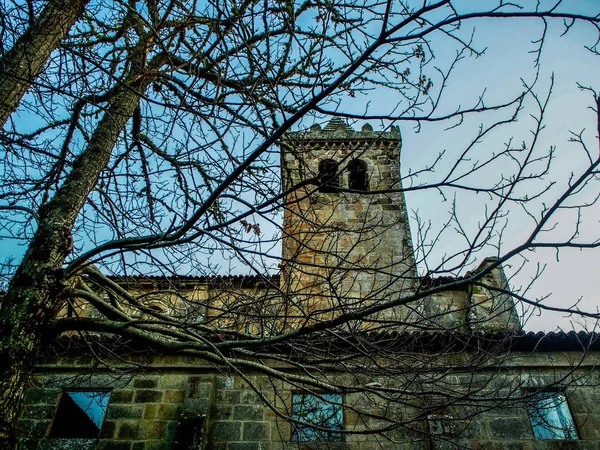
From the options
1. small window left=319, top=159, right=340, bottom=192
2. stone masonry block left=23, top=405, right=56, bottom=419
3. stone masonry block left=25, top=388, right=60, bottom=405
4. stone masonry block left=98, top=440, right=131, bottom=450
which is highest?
small window left=319, top=159, right=340, bottom=192

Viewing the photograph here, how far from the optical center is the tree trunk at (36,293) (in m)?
2.91

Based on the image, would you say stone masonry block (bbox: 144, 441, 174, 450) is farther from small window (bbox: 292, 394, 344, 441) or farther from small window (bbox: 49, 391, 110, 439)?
small window (bbox: 292, 394, 344, 441)

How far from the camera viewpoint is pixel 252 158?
2.43 metres

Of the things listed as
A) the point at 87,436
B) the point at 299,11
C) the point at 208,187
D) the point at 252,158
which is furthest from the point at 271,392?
the point at 299,11

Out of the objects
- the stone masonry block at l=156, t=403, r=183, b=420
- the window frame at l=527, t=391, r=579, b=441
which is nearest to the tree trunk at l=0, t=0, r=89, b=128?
the stone masonry block at l=156, t=403, r=183, b=420

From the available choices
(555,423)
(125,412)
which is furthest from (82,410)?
(555,423)

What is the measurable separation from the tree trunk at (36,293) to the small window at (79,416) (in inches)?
155

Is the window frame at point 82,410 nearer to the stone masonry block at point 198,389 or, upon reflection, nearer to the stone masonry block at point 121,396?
the stone masonry block at point 121,396

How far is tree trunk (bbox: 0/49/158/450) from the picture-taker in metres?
2.91

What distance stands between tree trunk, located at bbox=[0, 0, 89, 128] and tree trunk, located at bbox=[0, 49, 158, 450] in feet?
2.62

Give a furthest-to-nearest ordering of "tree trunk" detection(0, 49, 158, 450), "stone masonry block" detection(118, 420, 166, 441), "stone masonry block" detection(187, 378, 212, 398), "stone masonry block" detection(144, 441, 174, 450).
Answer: "stone masonry block" detection(187, 378, 212, 398)
"stone masonry block" detection(118, 420, 166, 441)
"stone masonry block" detection(144, 441, 174, 450)
"tree trunk" detection(0, 49, 158, 450)

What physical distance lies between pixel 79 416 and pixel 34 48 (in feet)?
18.5

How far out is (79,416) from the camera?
6.69 m

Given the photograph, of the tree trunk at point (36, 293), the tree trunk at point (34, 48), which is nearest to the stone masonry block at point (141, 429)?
the tree trunk at point (36, 293)
